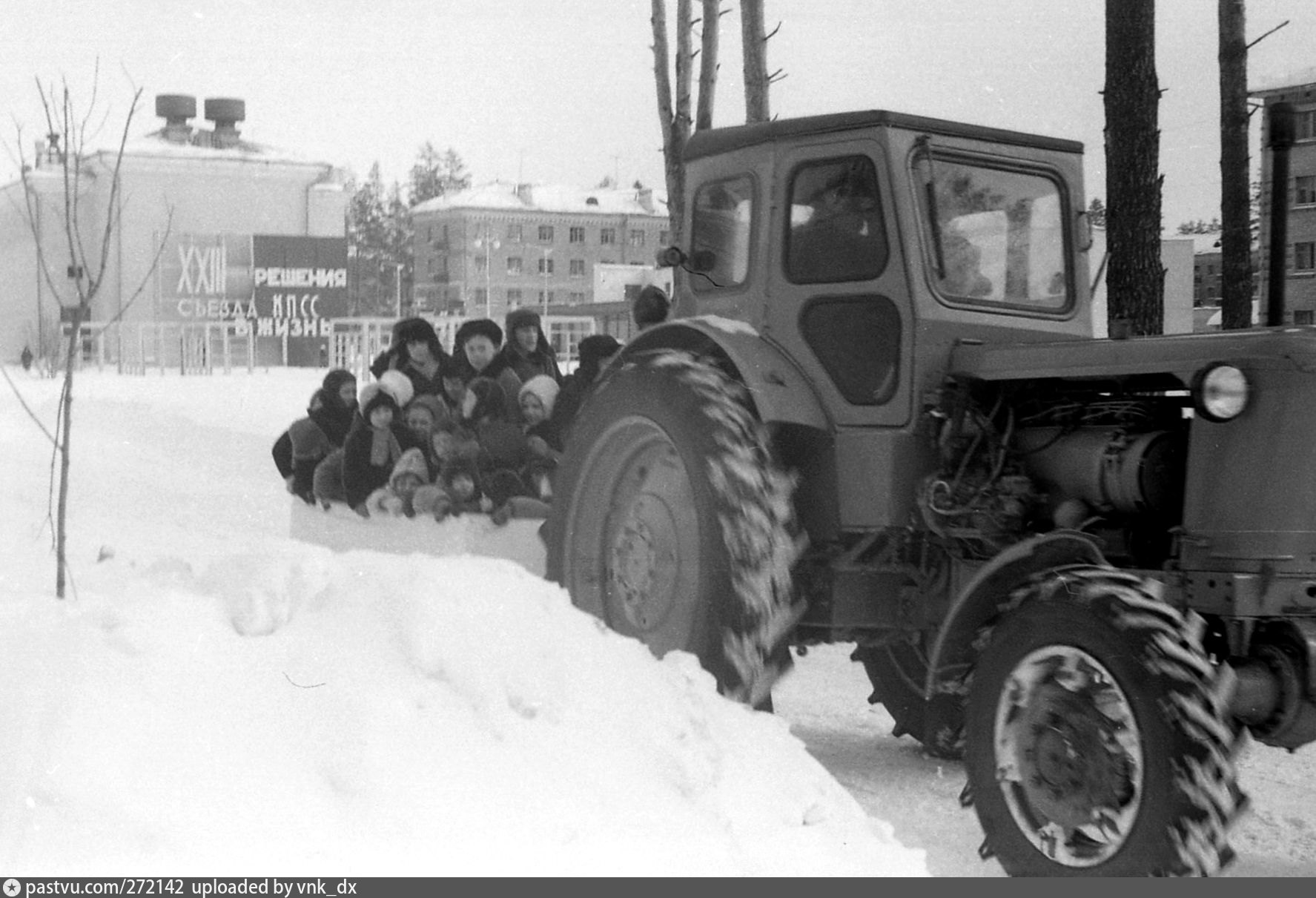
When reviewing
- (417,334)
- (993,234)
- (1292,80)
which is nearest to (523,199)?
(417,334)

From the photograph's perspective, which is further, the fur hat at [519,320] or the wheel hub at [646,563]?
the fur hat at [519,320]

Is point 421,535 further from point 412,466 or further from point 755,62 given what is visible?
point 755,62

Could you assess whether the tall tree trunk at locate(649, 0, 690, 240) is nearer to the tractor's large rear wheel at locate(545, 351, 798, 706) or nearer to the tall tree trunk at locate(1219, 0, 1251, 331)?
the tall tree trunk at locate(1219, 0, 1251, 331)

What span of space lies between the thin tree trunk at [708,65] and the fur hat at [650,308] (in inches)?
215

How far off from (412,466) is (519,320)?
97 cm

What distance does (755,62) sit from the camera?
11.5 m

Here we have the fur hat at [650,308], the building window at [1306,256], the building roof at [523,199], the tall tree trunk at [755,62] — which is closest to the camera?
the building window at [1306,256]

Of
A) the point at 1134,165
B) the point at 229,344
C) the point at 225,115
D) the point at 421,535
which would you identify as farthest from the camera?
the point at 421,535

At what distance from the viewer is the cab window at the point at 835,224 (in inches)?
198

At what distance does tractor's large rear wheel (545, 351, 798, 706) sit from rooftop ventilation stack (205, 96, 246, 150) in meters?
1.91

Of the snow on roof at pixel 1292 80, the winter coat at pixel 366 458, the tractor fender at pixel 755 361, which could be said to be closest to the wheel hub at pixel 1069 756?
the tractor fender at pixel 755 361

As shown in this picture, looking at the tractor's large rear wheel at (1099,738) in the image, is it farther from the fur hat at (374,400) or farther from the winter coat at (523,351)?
the fur hat at (374,400)
